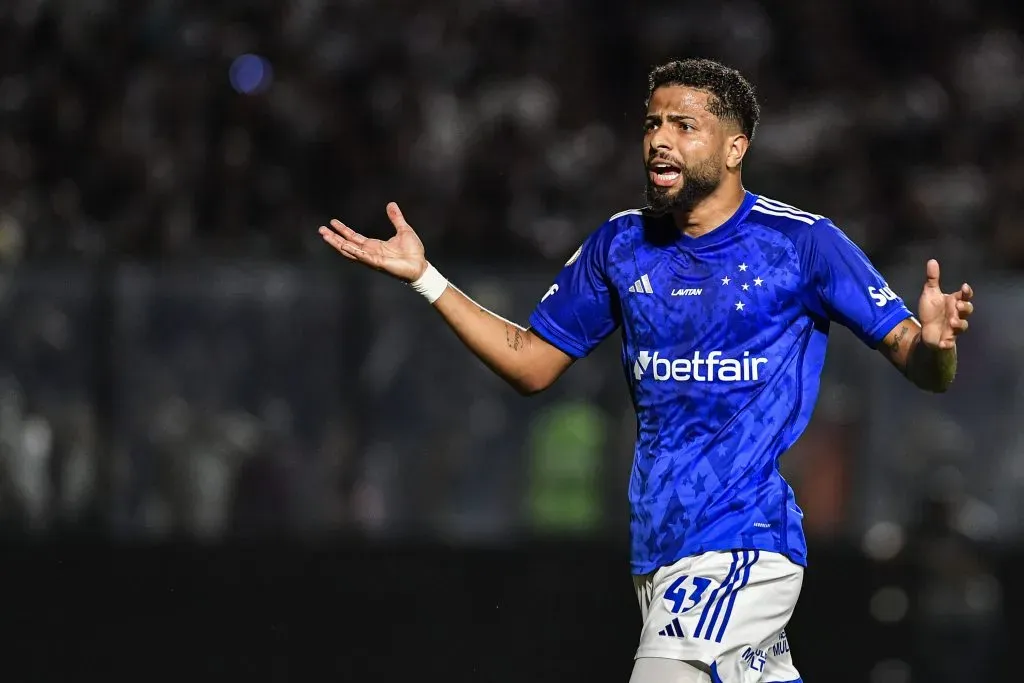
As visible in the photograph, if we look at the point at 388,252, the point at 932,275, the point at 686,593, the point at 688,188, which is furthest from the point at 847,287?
the point at 388,252

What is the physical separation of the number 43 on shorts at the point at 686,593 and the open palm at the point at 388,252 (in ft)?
3.55

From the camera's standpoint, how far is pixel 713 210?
4195mm

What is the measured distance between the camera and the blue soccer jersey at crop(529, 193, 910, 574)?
13.1 feet

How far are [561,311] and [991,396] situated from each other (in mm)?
4733

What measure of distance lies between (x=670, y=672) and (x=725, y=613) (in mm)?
199

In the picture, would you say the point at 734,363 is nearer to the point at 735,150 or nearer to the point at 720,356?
the point at 720,356

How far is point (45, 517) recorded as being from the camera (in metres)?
8.05

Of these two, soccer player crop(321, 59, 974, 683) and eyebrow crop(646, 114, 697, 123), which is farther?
eyebrow crop(646, 114, 697, 123)

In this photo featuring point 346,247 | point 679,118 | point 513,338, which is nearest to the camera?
point 679,118

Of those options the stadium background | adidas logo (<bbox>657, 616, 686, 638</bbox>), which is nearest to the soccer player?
adidas logo (<bbox>657, 616, 686, 638</bbox>)

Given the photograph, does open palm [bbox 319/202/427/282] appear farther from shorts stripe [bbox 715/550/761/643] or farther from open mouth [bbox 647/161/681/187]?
shorts stripe [bbox 715/550/761/643]

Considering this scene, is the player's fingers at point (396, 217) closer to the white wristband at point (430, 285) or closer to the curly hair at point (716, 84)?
the white wristband at point (430, 285)

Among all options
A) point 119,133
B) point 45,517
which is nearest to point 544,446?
point 45,517

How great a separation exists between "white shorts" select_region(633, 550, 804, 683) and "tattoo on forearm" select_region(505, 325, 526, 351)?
2.46 ft
